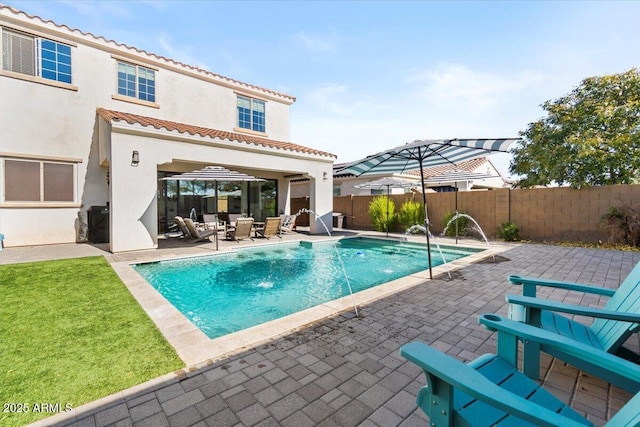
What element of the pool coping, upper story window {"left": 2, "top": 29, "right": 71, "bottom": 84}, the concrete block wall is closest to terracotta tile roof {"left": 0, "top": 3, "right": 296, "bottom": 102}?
upper story window {"left": 2, "top": 29, "right": 71, "bottom": 84}

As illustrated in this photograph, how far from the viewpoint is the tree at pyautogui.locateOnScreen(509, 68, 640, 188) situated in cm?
1377

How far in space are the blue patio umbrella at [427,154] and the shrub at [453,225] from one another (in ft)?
25.3

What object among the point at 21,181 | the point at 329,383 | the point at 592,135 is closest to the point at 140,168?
the point at 21,181

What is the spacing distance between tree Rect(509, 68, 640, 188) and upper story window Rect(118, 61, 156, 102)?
18907mm

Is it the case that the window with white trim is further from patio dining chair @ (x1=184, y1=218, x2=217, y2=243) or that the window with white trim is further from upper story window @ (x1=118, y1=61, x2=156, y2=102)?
patio dining chair @ (x1=184, y1=218, x2=217, y2=243)

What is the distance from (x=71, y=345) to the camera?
3.54 metres

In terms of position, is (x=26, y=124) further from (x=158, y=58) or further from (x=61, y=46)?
(x=158, y=58)

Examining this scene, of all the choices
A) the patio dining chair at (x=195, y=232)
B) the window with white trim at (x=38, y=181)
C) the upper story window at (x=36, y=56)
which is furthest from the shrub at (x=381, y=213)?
the upper story window at (x=36, y=56)

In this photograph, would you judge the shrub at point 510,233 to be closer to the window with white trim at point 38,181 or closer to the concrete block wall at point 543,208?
the concrete block wall at point 543,208

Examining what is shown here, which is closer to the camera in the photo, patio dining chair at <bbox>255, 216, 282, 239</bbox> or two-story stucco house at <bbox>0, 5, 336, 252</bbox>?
two-story stucco house at <bbox>0, 5, 336, 252</bbox>

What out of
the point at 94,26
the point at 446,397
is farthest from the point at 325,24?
the point at 446,397

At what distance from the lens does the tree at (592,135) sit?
1377cm

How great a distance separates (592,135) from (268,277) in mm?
16969

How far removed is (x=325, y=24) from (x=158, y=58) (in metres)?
8.24
